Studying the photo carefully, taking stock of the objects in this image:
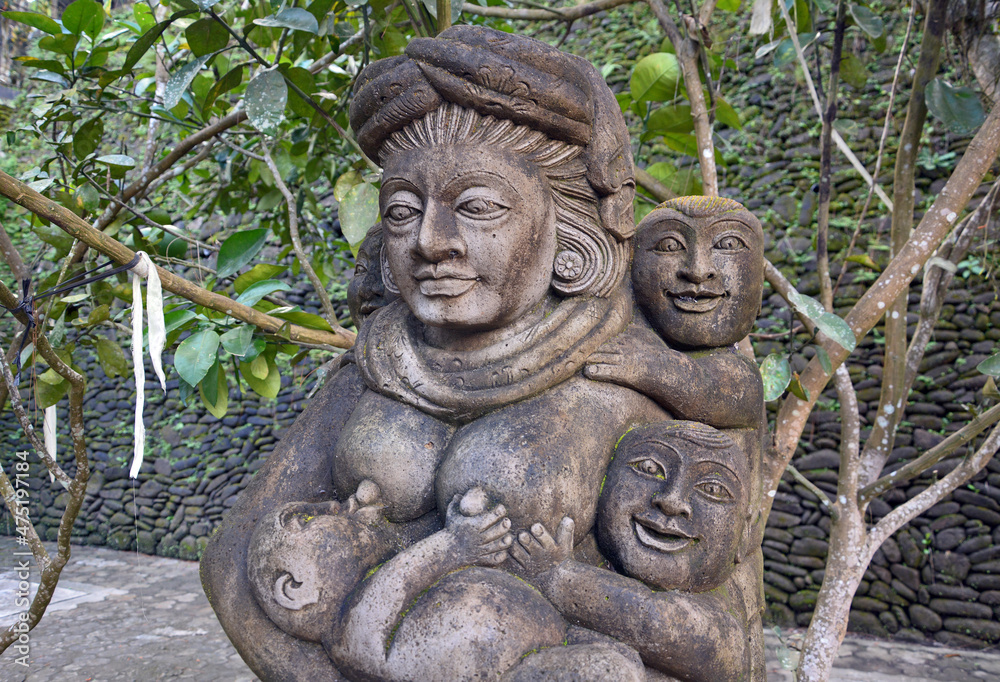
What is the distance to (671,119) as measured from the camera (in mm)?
3145

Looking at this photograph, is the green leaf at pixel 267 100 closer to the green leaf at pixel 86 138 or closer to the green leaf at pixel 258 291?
Answer: the green leaf at pixel 258 291

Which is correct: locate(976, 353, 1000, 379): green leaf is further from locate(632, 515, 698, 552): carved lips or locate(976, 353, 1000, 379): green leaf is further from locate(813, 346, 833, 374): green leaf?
locate(632, 515, 698, 552): carved lips

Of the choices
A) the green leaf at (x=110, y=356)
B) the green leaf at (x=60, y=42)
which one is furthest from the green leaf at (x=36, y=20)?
the green leaf at (x=110, y=356)

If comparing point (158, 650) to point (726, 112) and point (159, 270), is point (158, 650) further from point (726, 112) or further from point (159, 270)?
point (726, 112)

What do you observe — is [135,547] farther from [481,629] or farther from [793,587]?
[481,629]

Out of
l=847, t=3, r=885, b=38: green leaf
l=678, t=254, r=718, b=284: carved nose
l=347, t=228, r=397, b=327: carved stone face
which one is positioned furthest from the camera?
l=847, t=3, r=885, b=38: green leaf

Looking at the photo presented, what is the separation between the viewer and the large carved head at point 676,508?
1.62 metres

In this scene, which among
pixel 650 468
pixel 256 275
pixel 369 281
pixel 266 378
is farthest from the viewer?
pixel 266 378

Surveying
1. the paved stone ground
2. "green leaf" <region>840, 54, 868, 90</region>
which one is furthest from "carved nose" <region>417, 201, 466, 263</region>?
the paved stone ground

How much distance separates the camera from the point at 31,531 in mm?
2275

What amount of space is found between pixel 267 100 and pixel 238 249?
515 mm

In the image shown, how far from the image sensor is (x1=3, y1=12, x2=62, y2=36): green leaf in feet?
8.47

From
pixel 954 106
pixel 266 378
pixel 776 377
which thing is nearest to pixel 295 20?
pixel 266 378

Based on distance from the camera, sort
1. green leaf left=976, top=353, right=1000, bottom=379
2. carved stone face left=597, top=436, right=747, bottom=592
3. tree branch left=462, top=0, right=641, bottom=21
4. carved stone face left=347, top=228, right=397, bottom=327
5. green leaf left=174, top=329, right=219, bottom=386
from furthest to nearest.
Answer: tree branch left=462, top=0, right=641, bottom=21 → green leaf left=976, top=353, right=1000, bottom=379 → green leaf left=174, top=329, right=219, bottom=386 → carved stone face left=347, top=228, right=397, bottom=327 → carved stone face left=597, top=436, right=747, bottom=592
